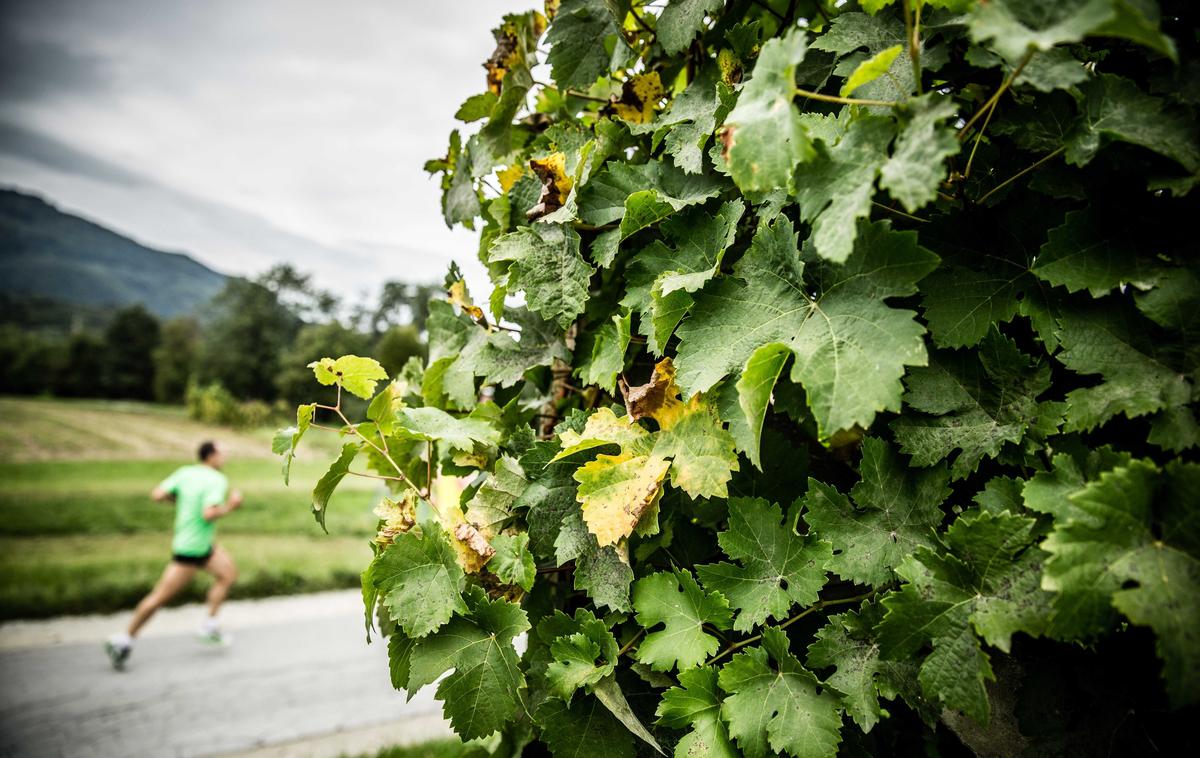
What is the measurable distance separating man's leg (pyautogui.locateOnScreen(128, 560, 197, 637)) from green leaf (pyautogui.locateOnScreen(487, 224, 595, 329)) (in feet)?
24.0

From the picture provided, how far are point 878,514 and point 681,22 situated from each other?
3.33 ft

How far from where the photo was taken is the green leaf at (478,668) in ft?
3.67

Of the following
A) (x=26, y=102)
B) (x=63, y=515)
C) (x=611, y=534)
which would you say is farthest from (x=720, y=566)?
(x=26, y=102)

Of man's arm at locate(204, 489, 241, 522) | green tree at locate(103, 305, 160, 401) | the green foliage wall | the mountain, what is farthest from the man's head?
the mountain

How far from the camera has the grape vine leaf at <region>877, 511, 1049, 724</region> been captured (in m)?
0.80

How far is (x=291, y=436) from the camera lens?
133 centimetres

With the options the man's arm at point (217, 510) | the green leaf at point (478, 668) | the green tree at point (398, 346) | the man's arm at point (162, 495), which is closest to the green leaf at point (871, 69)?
the green leaf at point (478, 668)

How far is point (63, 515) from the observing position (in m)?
12.2

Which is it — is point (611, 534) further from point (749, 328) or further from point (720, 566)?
point (749, 328)

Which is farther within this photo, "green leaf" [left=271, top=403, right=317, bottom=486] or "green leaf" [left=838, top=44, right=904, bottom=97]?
"green leaf" [left=271, top=403, right=317, bottom=486]

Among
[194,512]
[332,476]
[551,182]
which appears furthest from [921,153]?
[194,512]

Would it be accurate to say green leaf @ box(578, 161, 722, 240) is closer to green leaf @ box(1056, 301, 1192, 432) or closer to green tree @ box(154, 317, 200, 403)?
green leaf @ box(1056, 301, 1192, 432)

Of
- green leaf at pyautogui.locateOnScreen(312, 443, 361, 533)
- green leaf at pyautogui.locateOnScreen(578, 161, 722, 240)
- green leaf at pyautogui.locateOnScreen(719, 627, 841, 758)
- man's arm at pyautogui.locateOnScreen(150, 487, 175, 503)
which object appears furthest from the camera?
man's arm at pyautogui.locateOnScreen(150, 487, 175, 503)

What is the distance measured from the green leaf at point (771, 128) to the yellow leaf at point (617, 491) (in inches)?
20.2
